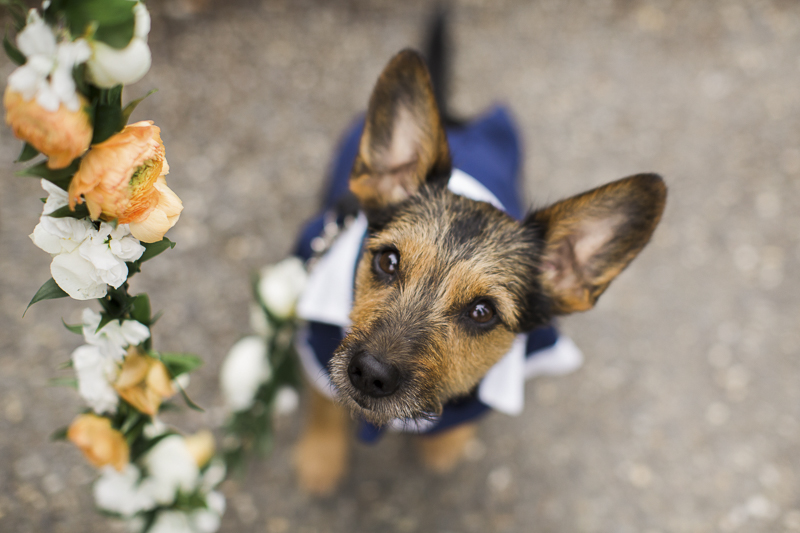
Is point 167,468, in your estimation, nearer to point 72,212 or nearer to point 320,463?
point 72,212

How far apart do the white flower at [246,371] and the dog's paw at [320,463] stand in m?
0.70

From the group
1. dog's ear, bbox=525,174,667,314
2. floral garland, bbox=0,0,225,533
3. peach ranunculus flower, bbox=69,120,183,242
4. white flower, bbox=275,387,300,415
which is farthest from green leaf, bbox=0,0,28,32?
white flower, bbox=275,387,300,415

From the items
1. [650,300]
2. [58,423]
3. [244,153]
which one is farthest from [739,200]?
[58,423]

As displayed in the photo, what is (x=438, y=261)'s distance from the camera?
2.00 meters

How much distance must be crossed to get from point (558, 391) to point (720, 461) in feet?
3.91

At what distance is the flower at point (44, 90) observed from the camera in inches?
34.9

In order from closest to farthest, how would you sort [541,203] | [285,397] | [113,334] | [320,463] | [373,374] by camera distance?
1. [113,334]
2. [373,374]
3. [285,397]
4. [320,463]
5. [541,203]

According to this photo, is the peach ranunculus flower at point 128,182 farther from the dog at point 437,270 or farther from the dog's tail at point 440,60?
the dog's tail at point 440,60

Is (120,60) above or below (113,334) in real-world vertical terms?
above

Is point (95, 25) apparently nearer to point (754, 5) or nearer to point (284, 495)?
point (284, 495)

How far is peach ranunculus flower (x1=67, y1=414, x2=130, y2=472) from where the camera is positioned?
152cm

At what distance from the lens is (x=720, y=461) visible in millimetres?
3564

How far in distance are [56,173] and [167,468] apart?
1259mm

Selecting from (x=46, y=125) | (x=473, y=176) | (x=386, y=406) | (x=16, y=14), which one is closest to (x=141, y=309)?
(x=46, y=125)
